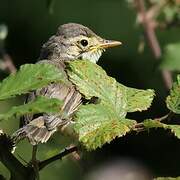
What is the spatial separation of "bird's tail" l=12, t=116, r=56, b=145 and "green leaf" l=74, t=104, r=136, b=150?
0.47 m

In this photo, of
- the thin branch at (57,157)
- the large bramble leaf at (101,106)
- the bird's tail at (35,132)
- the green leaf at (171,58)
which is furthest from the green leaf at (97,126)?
the green leaf at (171,58)

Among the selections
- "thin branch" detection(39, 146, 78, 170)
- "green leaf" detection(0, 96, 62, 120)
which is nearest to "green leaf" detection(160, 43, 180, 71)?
"thin branch" detection(39, 146, 78, 170)

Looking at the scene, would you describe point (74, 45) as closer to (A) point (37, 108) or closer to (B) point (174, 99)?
(B) point (174, 99)

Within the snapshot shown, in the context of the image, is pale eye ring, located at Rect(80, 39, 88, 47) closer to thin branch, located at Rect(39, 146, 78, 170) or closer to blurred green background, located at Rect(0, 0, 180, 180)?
thin branch, located at Rect(39, 146, 78, 170)

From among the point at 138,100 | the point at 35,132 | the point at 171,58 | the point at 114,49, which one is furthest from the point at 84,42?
the point at 114,49

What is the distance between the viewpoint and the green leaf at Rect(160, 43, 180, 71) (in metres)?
4.22

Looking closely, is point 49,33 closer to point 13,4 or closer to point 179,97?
point 13,4

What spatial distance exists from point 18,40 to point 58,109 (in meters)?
8.01

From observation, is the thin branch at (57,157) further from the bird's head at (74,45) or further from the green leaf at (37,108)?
the bird's head at (74,45)

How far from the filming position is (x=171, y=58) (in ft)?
14.0

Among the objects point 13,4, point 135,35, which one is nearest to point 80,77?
point 135,35

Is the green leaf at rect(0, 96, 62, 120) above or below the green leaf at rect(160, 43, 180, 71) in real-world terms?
above

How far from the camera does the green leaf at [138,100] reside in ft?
8.11

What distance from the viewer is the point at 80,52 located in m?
4.54
